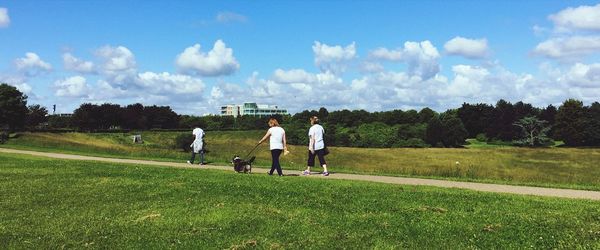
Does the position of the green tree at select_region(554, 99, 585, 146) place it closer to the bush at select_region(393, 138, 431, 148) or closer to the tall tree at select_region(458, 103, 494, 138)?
the tall tree at select_region(458, 103, 494, 138)

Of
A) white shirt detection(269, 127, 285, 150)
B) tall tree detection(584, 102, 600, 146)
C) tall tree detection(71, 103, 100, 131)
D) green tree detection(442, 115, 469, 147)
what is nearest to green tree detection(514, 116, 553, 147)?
tall tree detection(584, 102, 600, 146)

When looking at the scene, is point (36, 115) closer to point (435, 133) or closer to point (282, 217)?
point (435, 133)

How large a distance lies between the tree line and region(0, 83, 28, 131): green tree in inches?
247

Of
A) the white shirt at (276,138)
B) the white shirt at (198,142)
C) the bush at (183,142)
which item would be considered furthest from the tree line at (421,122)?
the white shirt at (276,138)

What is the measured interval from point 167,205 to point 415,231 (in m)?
5.13

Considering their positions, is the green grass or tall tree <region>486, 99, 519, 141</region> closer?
the green grass

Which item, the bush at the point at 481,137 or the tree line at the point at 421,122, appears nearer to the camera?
the tree line at the point at 421,122

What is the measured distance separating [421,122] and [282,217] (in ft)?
419

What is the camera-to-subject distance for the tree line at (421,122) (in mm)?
98375

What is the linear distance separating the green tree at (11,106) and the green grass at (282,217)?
6610 centimetres

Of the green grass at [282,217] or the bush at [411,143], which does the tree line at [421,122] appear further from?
the green grass at [282,217]

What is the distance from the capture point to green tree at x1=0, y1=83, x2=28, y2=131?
70.9 metres

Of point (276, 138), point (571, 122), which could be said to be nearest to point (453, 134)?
point (571, 122)

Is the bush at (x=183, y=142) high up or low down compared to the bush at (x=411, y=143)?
up
